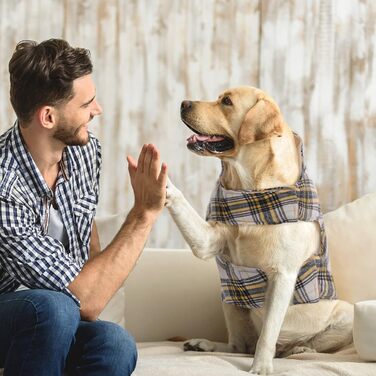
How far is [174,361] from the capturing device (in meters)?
2.08

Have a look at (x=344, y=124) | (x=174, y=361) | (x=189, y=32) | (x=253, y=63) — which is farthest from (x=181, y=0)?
(x=174, y=361)

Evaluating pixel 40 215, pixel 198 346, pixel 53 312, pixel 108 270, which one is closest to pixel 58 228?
pixel 40 215

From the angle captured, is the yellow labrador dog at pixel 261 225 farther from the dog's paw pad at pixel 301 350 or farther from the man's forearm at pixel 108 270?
the man's forearm at pixel 108 270

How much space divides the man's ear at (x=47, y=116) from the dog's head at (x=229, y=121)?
430 millimetres

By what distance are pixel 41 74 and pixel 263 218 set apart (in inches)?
29.5

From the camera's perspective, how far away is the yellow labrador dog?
2250mm

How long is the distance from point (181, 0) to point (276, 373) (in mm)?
1593

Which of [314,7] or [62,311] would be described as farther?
[314,7]

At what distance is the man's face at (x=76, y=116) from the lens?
203 cm

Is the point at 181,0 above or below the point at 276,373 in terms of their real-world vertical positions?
above

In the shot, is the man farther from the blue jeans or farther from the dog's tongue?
the dog's tongue

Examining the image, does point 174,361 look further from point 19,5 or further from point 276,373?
point 19,5

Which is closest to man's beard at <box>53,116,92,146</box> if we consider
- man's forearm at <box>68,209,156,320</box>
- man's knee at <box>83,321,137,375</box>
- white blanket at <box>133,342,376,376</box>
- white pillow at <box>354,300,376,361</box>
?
man's forearm at <box>68,209,156,320</box>

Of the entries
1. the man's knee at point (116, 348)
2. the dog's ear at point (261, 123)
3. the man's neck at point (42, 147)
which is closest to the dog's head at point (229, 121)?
the dog's ear at point (261, 123)
